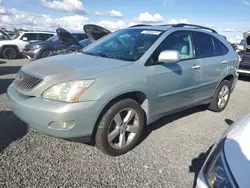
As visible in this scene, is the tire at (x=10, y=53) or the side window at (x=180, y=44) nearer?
the side window at (x=180, y=44)

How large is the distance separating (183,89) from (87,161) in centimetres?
185

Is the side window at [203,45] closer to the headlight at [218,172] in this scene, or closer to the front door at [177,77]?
the front door at [177,77]

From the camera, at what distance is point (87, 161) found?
9.90ft

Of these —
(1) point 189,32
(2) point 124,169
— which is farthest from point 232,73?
(2) point 124,169

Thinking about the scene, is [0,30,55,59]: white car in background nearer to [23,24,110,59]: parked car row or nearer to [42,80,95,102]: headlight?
[23,24,110,59]: parked car row

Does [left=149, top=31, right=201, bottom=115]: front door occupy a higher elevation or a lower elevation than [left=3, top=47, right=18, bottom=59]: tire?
higher

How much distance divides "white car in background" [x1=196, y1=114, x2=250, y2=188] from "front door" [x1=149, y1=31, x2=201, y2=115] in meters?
1.69

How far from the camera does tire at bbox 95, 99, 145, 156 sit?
2941mm

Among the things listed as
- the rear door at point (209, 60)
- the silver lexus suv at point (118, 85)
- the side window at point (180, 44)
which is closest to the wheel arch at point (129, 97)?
the silver lexus suv at point (118, 85)

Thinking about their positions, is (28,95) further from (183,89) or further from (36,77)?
(183,89)

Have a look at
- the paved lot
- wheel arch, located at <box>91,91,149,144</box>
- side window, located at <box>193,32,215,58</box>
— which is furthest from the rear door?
wheel arch, located at <box>91,91,149,144</box>

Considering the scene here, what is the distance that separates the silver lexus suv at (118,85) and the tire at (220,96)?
362 mm

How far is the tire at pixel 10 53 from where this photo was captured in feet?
45.4

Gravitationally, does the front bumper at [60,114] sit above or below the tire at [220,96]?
above
